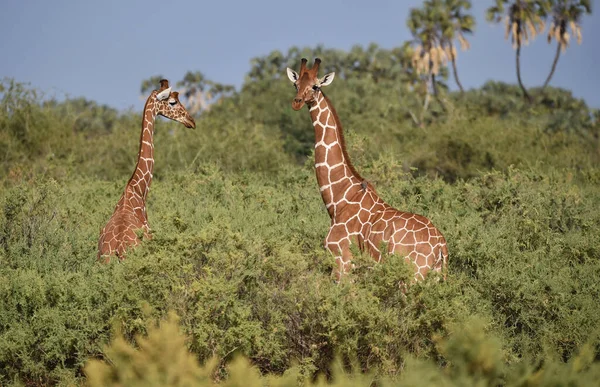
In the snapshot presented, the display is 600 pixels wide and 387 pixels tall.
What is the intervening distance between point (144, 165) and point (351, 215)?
121 inches

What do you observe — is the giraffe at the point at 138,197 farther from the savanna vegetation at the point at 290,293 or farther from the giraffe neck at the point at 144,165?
the savanna vegetation at the point at 290,293

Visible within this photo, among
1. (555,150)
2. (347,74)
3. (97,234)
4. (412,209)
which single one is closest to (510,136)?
(555,150)

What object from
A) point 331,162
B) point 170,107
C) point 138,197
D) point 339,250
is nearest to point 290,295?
point 339,250

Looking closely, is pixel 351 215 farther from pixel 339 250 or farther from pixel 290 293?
pixel 290 293

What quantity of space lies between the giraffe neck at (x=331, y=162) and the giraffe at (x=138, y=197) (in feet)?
6.35

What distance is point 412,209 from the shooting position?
13352 millimetres

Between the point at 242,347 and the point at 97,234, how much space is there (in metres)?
4.61

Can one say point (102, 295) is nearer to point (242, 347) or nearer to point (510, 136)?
point (242, 347)

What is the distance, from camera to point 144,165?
1151cm

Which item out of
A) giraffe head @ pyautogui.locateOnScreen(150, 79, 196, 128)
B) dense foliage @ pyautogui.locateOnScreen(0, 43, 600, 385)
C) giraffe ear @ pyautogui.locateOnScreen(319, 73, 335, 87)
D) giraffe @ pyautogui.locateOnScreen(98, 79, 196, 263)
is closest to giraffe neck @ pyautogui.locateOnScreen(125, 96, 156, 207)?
giraffe @ pyautogui.locateOnScreen(98, 79, 196, 263)

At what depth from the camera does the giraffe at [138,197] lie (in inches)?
396

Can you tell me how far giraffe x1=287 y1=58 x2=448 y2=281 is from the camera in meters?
9.10

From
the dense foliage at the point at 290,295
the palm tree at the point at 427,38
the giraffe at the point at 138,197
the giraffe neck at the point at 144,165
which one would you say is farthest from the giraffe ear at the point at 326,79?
the palm tree at the point at 427,38

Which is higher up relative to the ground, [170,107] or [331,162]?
[170,107]
